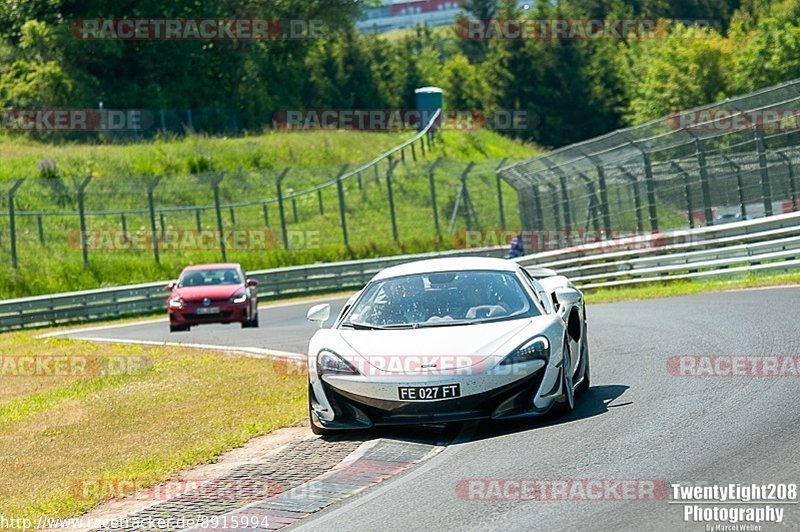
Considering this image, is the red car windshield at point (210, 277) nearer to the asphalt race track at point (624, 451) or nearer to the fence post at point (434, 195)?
the asphalt race track at point (624, 451)

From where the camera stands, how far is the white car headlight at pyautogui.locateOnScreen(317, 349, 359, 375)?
9.64 m

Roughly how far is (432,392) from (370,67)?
264ft

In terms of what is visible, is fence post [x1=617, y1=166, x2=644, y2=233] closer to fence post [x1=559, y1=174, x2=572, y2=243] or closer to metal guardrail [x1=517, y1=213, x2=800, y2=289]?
metal guardrail [x1=517, y1=213, x2=800, y2=289]

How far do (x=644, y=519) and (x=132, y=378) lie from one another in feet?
35.3

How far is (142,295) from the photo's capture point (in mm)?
34094

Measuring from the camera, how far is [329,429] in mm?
9859

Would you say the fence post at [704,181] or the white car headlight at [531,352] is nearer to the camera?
the white car headlight at [531,352]

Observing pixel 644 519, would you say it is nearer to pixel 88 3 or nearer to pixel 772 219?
pixel 772 219

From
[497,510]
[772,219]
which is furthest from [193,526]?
[772,219]

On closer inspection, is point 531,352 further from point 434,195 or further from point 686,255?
point 434,195

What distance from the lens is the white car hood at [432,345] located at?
938 centimetres

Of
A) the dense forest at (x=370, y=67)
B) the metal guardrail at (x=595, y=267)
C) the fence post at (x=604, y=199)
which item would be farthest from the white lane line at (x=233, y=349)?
the dense forest at (x=370, y=67)

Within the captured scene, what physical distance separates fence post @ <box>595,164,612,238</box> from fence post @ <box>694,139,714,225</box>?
358cm

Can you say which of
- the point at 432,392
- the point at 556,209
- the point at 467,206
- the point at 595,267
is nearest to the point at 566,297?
the point at 432,392
